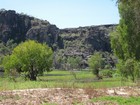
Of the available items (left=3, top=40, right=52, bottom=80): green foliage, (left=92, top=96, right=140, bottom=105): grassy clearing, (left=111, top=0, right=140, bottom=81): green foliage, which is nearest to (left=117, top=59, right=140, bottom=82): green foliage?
(left=111, top=0, right=140, bottom=81): green foliage

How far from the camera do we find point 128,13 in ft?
138

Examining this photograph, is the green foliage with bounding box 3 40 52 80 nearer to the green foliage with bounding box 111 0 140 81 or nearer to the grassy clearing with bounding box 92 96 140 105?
the green foliage with bounding box 111 0 140 81

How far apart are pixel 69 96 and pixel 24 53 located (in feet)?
183

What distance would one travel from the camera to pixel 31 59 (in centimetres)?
7388

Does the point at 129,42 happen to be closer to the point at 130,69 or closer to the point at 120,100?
the point at 130,69

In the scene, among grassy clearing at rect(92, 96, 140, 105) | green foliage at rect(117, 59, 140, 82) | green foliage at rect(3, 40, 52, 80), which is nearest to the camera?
grassy clearing at rect(92, 96, 140, 105)

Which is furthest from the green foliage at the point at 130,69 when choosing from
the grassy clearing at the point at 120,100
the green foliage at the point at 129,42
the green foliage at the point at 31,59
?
the green foliage at the point at 31,59

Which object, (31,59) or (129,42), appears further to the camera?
(31,59)

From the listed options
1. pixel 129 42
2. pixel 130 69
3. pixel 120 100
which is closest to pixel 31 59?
pixel 130 69

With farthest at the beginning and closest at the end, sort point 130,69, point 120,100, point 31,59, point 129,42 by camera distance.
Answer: point 31,59, point 130,69, point 129,42, point 120,100

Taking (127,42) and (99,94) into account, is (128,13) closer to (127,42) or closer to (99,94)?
(127,42)

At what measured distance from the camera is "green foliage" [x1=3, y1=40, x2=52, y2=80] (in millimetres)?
72594

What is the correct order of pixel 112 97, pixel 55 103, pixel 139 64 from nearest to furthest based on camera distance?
1. pixel 55 103
2. pixel 112 97
3. pixel 139 64

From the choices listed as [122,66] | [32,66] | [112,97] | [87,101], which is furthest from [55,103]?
[32,66]
